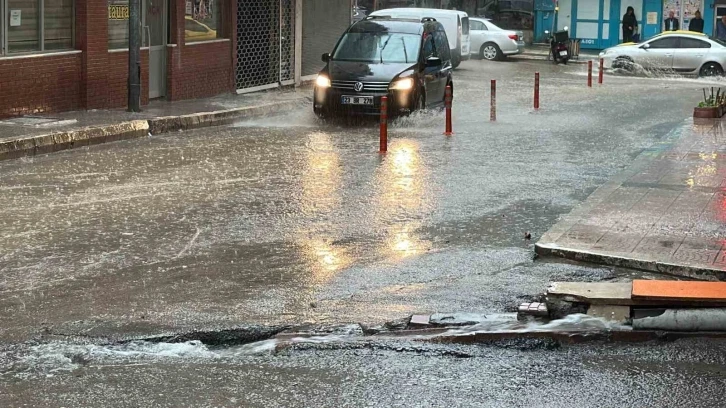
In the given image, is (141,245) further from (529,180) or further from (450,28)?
(450,28)

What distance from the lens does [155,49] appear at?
2234cm

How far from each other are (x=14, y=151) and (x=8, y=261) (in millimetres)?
6523

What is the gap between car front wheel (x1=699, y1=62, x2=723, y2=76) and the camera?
33.9 m

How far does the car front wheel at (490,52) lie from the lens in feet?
131

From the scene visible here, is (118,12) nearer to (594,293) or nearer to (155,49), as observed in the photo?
(155,49)

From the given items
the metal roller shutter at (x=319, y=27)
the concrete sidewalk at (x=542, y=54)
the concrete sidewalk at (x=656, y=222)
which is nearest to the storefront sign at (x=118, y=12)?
the metal roller shutter at (x=319, y=27)

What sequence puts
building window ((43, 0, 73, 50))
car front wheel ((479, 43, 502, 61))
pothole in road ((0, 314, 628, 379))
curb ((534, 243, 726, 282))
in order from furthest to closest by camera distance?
car front wheel ((479, 43, 502, 61)) → building window ((43, 0, 73, 50)) → curb ((534, 243, 726, 282)) → pothole in road ((0, 314, 628, 379))

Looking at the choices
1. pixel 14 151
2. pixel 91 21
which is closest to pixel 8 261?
pixel 14 151

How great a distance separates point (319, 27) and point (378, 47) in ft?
30.1

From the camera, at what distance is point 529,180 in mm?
13891

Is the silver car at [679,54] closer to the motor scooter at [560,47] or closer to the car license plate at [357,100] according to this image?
the motor scooter at [560,47]

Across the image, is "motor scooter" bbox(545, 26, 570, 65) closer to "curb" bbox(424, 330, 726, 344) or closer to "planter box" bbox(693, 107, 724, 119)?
"planter box" bbox(693, 107, 724, 119)

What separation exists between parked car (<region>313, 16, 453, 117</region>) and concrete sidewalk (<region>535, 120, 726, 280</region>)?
6025 mm

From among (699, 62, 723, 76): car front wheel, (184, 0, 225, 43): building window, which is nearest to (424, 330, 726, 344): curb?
(184, 0, 225, 43): building window
